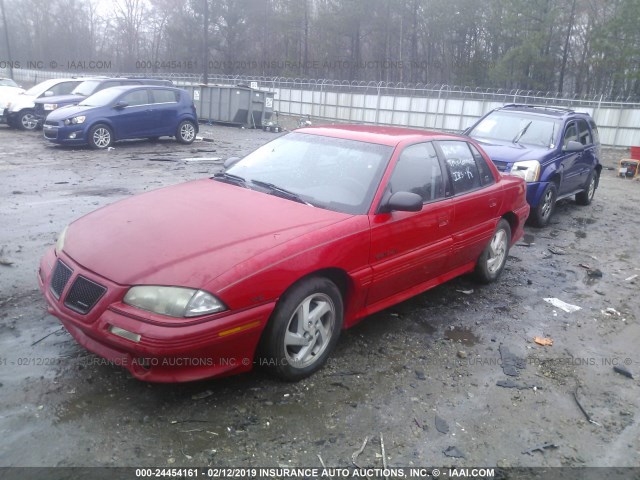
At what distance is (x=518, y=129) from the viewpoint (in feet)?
29.7

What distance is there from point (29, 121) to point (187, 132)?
17.9ft

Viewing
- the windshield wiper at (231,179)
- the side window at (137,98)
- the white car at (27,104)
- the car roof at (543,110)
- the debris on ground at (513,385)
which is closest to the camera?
the debris on ground at (513,385)

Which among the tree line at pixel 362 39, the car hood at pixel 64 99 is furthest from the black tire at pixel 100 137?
the tree line at pixel 362 39

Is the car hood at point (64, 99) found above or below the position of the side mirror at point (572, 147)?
above

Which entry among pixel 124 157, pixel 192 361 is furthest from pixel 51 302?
pixel 124 157

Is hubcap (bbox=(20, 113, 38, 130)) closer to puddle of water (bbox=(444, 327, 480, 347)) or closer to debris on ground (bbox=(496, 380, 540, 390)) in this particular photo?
puddle of water (bbox=(444, 327, 480, 347))

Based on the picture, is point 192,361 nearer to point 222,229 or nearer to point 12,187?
point 222,229

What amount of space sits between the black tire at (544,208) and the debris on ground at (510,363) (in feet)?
14.8

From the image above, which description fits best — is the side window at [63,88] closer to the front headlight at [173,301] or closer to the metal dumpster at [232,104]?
the metal dumpster at [232,104]

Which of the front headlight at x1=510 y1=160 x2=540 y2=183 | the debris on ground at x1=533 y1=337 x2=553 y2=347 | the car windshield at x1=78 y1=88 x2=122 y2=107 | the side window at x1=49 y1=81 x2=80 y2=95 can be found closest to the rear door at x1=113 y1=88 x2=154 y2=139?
the car windshield at x1=78 y1=88 x2=122 y2=107

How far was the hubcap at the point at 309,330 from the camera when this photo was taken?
3.41m

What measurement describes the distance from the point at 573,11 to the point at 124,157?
29.8 meters

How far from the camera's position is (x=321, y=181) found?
4.15 m

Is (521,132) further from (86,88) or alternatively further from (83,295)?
(86,88)
